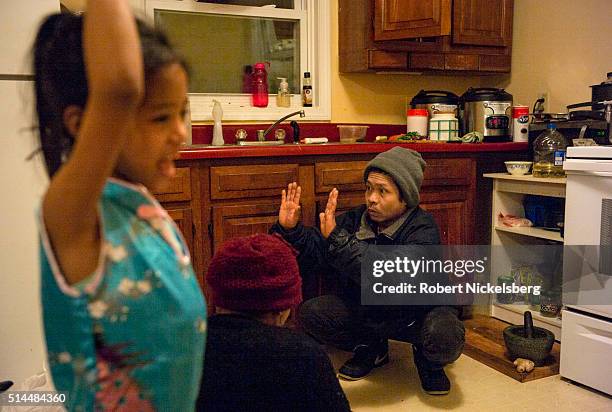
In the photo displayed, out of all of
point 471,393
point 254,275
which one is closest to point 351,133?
point 471,393

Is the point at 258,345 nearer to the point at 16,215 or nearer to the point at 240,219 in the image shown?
the point at 16,215

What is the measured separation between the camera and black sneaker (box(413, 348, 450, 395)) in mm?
1997

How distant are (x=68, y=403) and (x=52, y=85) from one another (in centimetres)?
34

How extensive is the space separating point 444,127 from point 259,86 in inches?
37.9

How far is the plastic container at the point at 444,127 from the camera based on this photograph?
2883 millimetres

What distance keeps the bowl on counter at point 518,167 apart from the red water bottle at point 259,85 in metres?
1.23

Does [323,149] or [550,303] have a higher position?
[323,149]

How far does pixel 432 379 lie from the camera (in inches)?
79.7

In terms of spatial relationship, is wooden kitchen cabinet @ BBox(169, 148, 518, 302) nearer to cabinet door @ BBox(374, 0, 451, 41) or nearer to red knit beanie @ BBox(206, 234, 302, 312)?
cabinet door @ BBox(374, 0, 451, 41)

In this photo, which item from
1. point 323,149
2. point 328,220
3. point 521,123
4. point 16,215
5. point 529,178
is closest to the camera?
point 16,215

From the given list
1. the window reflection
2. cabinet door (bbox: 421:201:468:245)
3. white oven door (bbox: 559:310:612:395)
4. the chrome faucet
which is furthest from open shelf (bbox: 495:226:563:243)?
the window reflection

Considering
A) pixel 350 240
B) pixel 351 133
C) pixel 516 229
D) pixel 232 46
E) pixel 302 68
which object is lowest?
pixel 516 229

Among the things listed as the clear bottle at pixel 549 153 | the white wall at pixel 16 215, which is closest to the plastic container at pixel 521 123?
the clear bottle at pixel 549 153

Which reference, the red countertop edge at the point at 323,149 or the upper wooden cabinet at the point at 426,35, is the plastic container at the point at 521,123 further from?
the upper wooden cabinet at the point at 426,35
